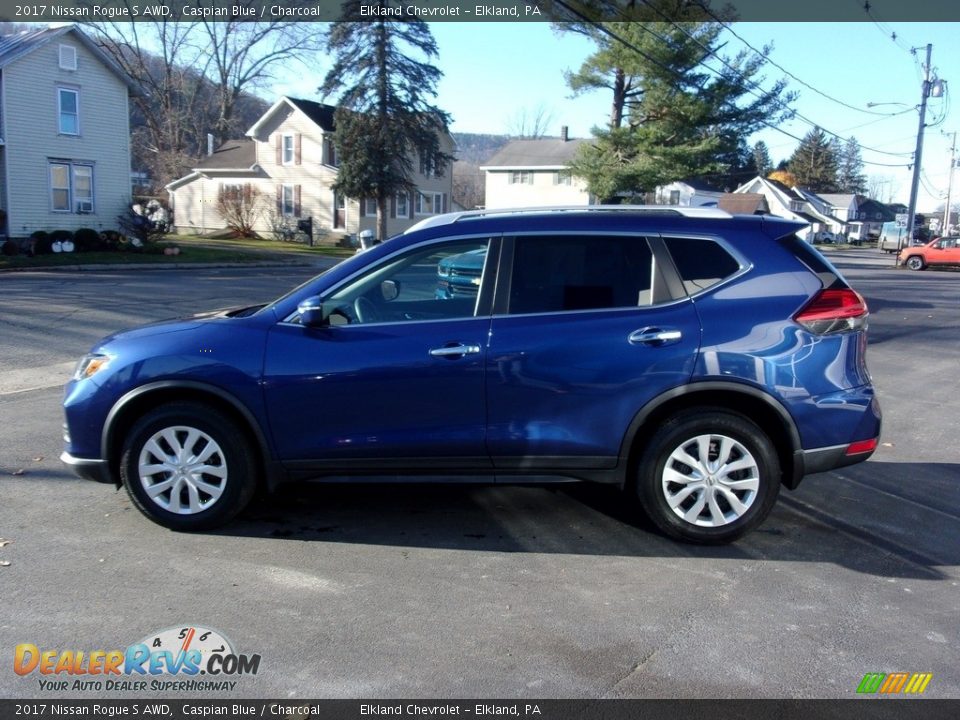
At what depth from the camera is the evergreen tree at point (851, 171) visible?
117312 millimetres

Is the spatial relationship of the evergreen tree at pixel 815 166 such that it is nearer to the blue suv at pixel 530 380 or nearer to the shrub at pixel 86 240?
the shrub at pixel 86 240

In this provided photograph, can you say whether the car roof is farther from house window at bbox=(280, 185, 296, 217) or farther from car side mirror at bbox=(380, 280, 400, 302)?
house window at bbox=(280, 185, 296, 217)

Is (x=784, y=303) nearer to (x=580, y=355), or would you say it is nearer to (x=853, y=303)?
(x=853, y=303)

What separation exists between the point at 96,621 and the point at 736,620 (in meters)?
3.02

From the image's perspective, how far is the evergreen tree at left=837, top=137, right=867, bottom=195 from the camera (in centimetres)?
11731

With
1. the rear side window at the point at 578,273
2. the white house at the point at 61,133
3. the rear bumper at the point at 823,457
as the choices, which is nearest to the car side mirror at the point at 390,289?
the rear side window at the point at 578,273

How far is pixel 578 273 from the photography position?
15.7 ft

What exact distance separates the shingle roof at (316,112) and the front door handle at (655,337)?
4053 centimetres

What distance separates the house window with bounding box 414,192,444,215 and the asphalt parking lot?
4201 centimetres

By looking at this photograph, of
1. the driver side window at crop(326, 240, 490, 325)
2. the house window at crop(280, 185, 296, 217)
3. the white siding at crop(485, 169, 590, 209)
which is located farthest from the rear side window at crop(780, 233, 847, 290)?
the white siding at crop(485, 169, 590, 209)

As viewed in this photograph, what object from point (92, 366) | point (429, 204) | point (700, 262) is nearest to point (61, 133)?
point (429, 204)

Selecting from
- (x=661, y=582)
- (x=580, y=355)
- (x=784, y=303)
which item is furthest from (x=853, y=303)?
(x=661, y=582)

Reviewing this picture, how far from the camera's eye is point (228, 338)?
470 cm
